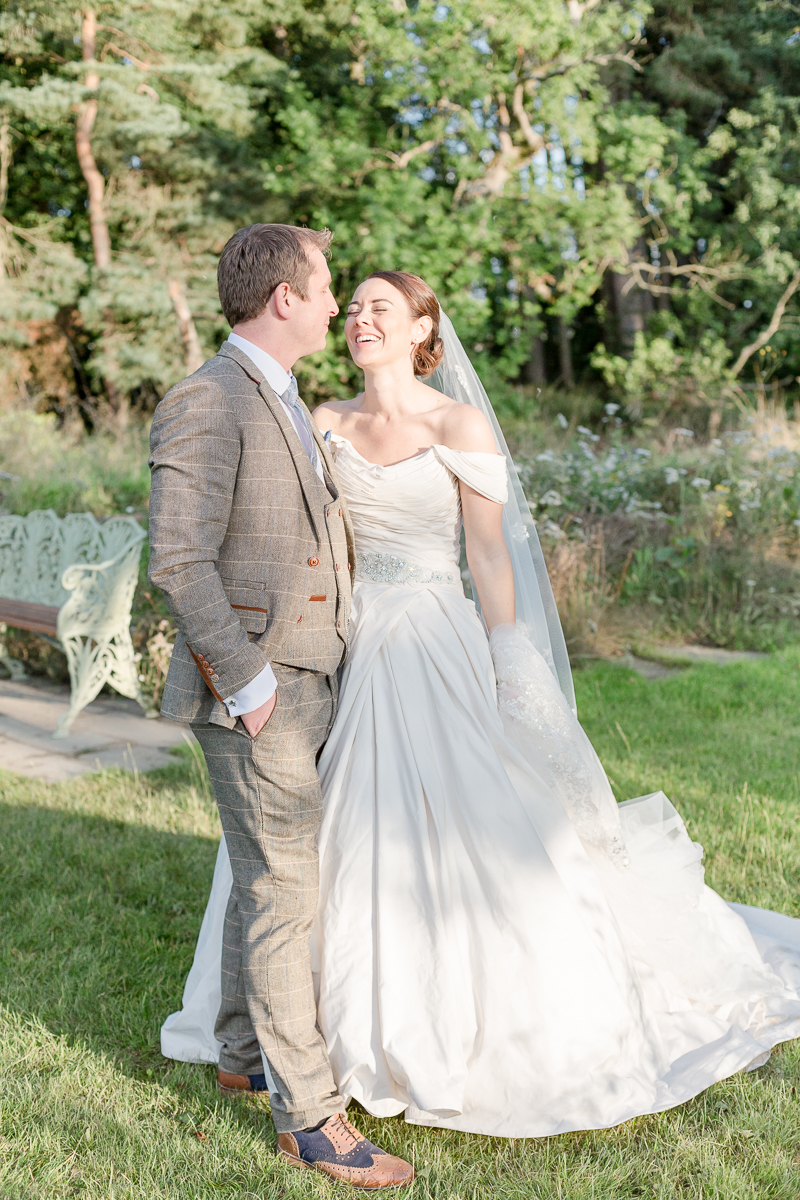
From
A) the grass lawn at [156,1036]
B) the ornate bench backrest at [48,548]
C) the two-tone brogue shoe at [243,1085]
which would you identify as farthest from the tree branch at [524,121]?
the two-tone brogue shoe at [243,1085]

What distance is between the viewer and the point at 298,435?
2.29 meters

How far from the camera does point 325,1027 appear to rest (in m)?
2.31

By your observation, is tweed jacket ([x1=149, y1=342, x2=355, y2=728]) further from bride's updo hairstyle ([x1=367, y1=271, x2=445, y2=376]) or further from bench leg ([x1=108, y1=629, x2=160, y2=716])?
bench leg ([x1=108, y1=629, x2=160, y2=716])

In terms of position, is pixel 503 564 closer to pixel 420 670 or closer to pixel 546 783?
pixel 420 670

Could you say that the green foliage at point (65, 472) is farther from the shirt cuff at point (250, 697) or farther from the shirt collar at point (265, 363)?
the shirt cuff at point (250, 697)

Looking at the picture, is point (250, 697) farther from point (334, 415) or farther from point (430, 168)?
point (430, 168)

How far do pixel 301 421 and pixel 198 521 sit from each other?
Answer: 46 centimetres

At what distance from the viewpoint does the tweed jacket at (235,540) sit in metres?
2.03

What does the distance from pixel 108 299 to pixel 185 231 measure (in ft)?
6.03

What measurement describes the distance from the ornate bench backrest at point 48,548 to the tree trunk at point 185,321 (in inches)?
381

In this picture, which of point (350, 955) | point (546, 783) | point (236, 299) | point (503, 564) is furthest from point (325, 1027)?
point (236, 299)

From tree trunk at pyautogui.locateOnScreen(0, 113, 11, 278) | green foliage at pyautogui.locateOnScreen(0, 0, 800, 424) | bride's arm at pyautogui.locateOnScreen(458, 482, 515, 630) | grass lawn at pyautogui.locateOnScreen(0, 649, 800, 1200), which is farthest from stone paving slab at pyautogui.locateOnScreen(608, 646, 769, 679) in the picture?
tree trunk at pyautogui.locateOnScreen(0, 113, 11, 278)

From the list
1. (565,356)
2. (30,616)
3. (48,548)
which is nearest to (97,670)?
(30,616)

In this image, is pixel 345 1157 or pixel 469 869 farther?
pixel 469 869
